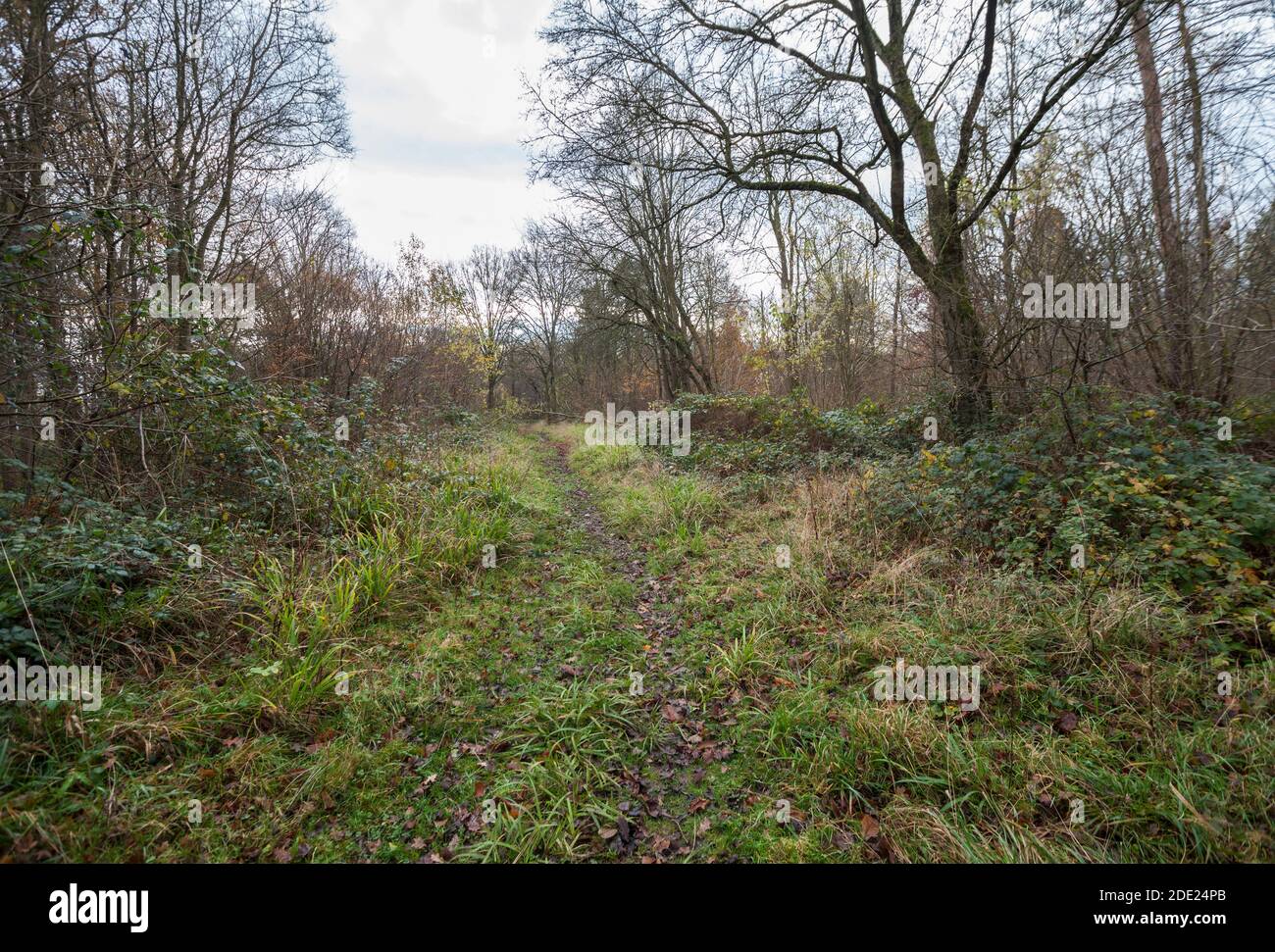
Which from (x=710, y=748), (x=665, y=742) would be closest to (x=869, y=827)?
(x=710, y=748)

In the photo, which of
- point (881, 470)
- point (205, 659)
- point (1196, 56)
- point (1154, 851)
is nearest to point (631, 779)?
point (1154, 851)

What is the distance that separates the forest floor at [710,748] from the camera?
214cm

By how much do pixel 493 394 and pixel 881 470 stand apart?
24.6m

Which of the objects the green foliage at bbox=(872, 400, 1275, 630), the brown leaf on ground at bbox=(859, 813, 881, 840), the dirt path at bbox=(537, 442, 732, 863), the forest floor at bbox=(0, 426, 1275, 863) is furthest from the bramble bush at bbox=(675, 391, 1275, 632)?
the dirt path at bbox=(537, 442, 732, 863)

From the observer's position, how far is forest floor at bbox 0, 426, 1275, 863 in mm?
2137

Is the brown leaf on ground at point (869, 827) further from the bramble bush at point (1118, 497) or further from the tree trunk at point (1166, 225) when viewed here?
the tree trunk at point (1166, 225)

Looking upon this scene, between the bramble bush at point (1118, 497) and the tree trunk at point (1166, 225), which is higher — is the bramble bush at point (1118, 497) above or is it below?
below

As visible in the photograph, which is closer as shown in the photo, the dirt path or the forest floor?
the forest floor

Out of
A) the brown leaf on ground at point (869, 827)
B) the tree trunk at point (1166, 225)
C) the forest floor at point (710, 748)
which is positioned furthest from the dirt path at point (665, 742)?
the tree trunk at point (1166, 225)

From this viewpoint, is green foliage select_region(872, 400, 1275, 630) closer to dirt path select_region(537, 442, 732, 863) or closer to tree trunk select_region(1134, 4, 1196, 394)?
tree trunk select_region(1134, 4, 1196, 394)
